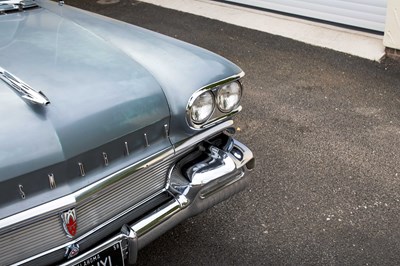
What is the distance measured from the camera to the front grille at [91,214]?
178 centimetres

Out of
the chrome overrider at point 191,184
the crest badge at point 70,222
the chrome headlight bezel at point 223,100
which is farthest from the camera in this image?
the chrome headlight bezel at point 223,100

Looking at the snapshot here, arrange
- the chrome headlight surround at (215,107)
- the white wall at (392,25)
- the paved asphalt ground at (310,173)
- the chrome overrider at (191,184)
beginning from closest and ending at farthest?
the chrome overrider at (191,184) < the chrome headlight surround at (215,107) < the paved asphalt ground at (310,173) < the white wall at (392,25)

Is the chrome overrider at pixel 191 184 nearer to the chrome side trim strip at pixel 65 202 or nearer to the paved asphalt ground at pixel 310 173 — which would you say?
the chrome side trim strip at pixel 65 202

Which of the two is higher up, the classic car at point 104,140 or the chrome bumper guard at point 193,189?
the classic car at point 104,140

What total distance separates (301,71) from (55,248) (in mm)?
3659

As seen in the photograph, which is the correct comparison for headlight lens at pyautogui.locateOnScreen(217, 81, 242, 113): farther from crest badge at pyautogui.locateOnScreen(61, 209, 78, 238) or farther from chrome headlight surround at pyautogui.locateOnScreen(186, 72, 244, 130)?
crest badge at pyautogui.locateOnScreen(61, 209, 78, 238)

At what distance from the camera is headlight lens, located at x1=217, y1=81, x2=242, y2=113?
92.0 inches

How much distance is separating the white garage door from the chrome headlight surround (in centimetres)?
394

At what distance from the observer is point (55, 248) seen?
189cm

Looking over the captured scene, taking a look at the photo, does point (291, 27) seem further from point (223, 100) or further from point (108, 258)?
point (108, 258)

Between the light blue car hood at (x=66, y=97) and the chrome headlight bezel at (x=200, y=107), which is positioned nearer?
the light blue car hood at (x=66, y=97)

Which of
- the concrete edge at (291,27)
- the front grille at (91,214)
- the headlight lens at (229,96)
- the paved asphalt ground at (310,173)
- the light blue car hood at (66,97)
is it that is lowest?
the paved asphalt ground at (310,173)

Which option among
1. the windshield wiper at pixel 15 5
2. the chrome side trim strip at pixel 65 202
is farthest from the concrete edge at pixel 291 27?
the chrome side trim strip at pixel 65 202

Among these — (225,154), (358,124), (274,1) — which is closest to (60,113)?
(225,154)
